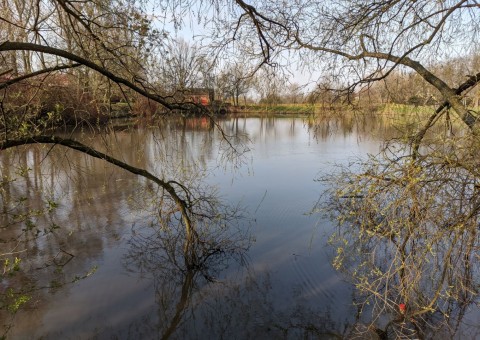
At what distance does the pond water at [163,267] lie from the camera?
403cm

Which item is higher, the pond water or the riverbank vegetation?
the riverbank vegetation

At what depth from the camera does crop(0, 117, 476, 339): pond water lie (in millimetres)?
4031

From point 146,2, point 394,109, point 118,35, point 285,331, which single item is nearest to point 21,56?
point 118,35

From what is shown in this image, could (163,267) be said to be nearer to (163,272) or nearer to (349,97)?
(163,272)

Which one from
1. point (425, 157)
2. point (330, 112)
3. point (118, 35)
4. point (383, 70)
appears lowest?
point (425, 157)

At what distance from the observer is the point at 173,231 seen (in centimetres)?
632

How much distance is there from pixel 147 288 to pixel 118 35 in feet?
10.1

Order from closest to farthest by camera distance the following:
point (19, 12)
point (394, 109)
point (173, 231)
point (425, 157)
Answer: point (425, 157) < point (19, 12) < point (394, 109) < point (173, 231)

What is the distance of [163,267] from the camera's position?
17.4ft

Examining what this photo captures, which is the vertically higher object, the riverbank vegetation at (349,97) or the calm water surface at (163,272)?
the riverbank vegetation at (349,97)

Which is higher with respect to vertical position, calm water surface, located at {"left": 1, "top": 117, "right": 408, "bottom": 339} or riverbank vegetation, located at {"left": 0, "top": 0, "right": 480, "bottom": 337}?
riverbank vegetation, located at {"left": 0, "top": 0, "right": 480, "bottom": 337}

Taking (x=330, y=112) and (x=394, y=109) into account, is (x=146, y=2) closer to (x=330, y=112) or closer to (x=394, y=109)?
(x=330, y=112)

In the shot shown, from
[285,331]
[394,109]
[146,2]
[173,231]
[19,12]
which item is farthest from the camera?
[173,231]

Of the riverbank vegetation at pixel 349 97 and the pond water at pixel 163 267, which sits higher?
the riverbank vegetation at pixel 349 97
